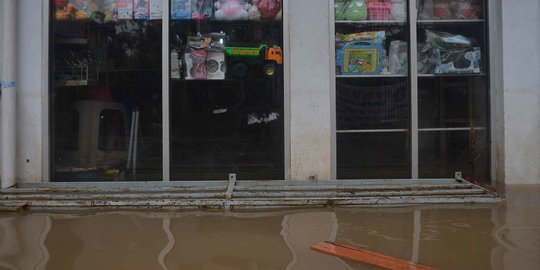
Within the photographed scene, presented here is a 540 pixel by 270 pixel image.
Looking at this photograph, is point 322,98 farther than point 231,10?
No

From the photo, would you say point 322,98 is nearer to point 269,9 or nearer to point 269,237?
point 269,9

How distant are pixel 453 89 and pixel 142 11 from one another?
14.4 feet

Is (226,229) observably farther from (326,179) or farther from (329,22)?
(329,22)

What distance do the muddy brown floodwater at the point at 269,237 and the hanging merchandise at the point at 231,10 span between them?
2.84m

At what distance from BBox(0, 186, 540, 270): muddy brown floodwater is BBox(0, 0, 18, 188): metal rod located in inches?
46.3

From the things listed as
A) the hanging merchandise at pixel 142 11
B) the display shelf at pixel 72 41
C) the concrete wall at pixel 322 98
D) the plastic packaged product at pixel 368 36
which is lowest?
the concrete wall at pixel 322 98

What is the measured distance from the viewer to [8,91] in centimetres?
681

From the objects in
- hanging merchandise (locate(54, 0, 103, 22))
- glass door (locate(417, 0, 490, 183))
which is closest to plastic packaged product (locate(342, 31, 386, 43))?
glass door (locate(417, 0, 490, 183))

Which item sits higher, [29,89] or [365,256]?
[29,89]

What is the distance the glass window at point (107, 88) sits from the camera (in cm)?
727

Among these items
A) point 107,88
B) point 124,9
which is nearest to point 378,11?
point 124,9

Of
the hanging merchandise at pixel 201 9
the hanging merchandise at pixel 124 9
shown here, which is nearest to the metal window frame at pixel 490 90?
the hanging merchandise at pixel 201 9

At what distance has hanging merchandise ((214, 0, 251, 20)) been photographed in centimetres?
734

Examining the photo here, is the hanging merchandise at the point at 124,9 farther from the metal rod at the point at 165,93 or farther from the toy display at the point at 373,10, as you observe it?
the toy display at the point at 373,10
